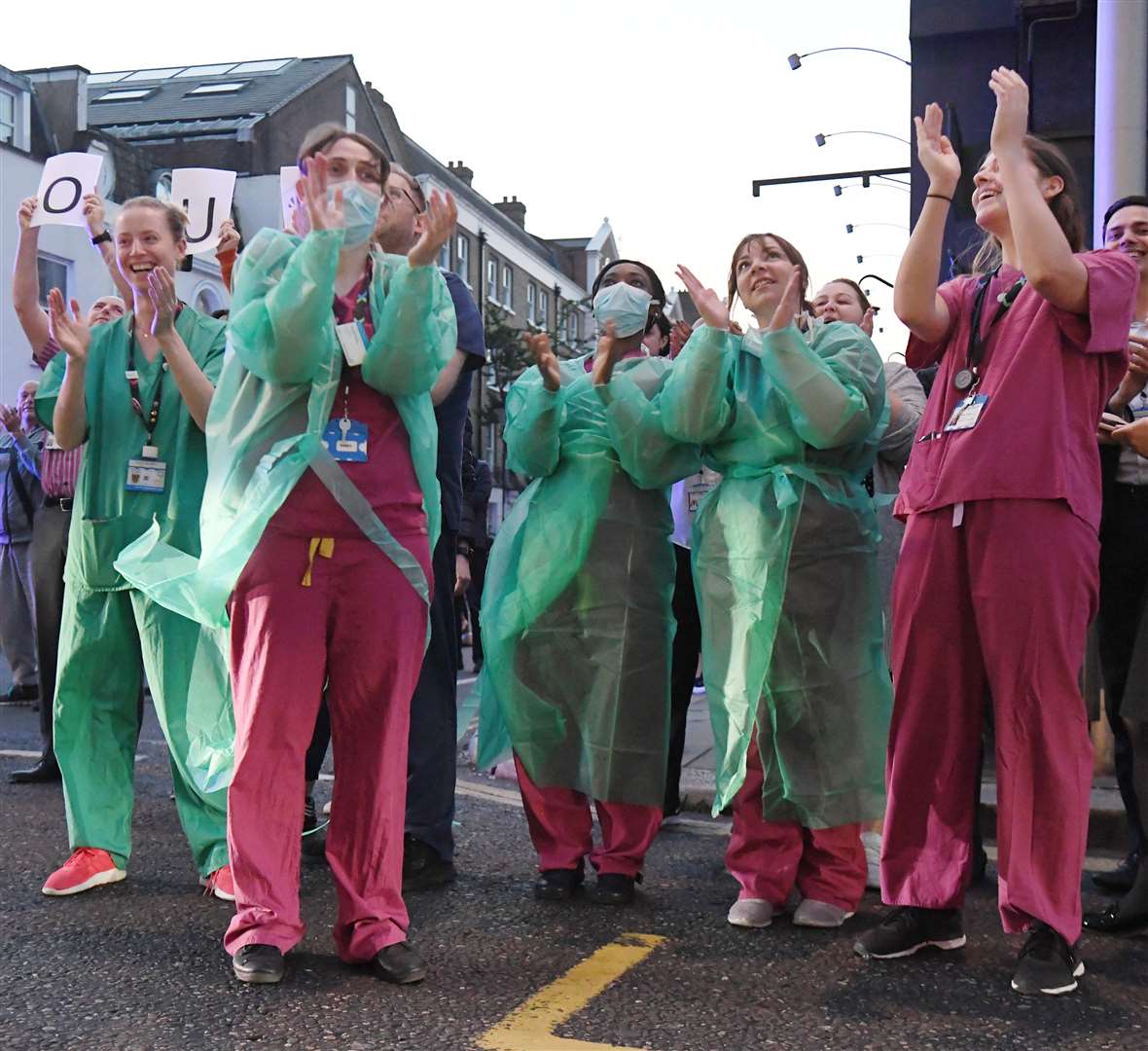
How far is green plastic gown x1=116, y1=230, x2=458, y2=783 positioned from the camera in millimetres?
2922

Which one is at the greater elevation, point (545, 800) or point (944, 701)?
point (944, 701)

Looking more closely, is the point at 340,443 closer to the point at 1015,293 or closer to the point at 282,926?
the point at 282,926

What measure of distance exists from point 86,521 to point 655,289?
177 cm

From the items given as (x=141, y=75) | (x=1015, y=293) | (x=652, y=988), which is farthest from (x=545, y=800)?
(x=141, y=75)

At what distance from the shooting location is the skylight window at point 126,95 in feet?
114

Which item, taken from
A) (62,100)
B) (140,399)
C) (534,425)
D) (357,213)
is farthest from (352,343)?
(62,100)

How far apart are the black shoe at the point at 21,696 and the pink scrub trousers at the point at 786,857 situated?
5.68 metres

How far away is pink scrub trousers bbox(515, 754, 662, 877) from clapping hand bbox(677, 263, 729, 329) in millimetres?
1318

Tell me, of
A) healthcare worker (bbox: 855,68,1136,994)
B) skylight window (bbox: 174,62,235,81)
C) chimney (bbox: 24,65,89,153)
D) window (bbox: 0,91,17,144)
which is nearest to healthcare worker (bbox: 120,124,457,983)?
healthcare worker (bbox: 855,68,1136,994)

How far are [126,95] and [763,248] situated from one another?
34975 mm

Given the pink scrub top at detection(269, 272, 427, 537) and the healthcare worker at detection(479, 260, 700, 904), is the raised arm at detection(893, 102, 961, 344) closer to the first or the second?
the healthcare worker at detection(479, 260, 700, 904)

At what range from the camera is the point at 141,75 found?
120 ft

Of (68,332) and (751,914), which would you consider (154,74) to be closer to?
(68,332)

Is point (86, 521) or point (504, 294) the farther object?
point (504, 294)
